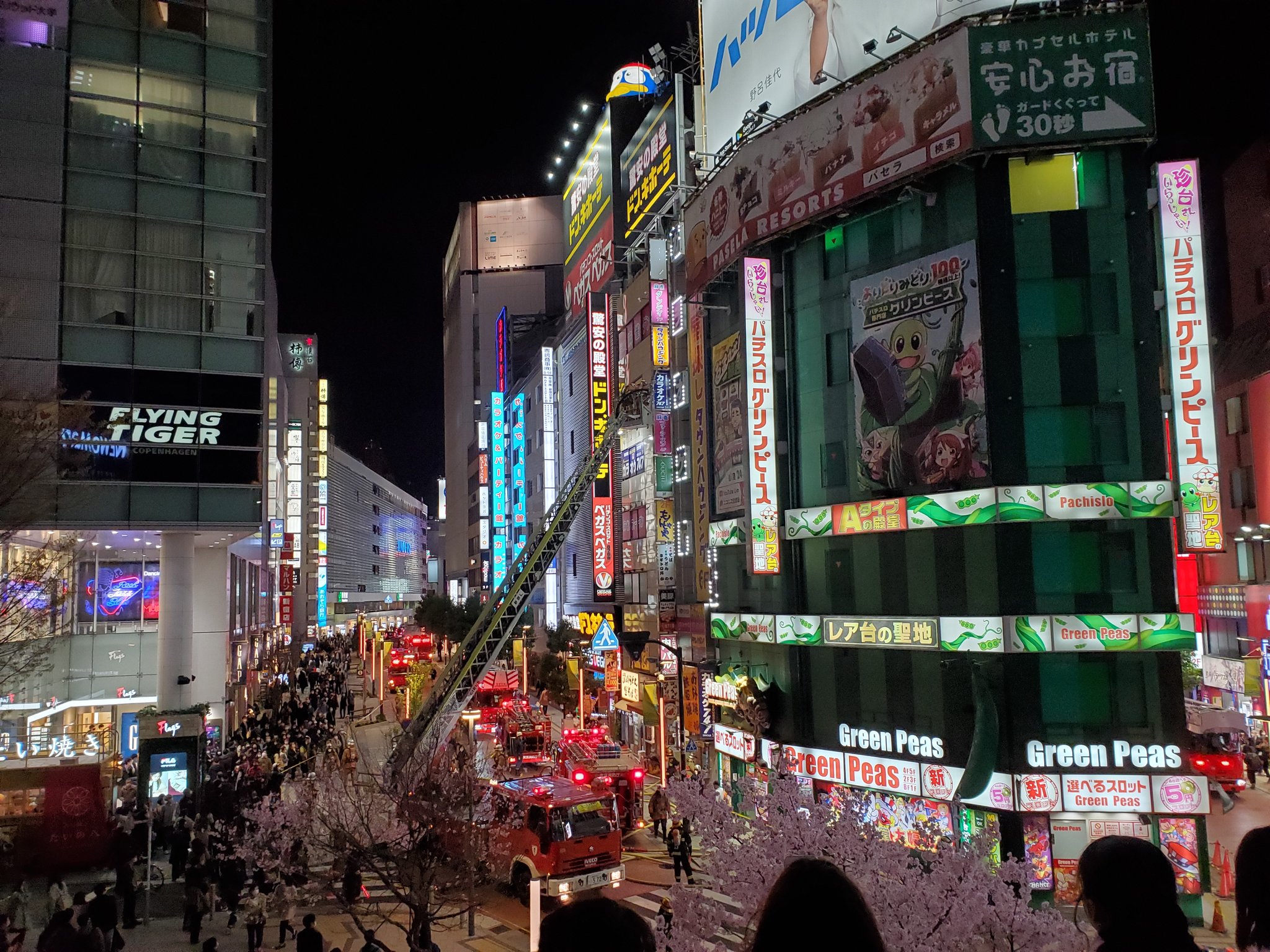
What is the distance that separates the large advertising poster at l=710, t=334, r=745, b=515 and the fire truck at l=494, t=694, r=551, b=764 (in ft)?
33.5

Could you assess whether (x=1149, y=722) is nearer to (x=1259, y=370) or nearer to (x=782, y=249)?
(x=782, y=249)

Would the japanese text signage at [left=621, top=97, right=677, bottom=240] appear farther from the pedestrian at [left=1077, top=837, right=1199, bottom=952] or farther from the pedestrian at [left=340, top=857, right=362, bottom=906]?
the pedestrian at [left=1077, top=837, right=1199, bottom=952]

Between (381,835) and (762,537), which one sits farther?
(762,537)

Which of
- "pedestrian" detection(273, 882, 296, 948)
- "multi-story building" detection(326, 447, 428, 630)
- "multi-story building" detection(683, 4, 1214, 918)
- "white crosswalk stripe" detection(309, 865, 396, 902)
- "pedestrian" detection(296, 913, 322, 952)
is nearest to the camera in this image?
"pedestrian" detection(296, 913, 322, 952)

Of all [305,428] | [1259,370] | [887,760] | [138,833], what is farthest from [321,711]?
[305,428]

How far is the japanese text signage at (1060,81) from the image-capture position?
20250mm

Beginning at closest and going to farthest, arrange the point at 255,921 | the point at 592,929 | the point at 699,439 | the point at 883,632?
the point at 592,929 → the point at 255,921 → the point at 883,632 → the point at 699,439

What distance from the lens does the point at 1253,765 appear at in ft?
100

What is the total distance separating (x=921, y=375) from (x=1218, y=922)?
12.0 meters

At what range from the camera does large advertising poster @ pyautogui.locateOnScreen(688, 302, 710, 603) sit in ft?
98.3

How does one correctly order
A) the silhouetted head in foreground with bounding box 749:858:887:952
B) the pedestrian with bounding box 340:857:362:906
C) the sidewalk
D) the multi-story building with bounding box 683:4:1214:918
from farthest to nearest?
1. the multi-story building with bounding box 683:4:1214:918
2. the sidewalk
3. the pedestrian with bounding box 340:857:362:906
4. the silhouetted head in foreground with bounding box 749:858:887:952

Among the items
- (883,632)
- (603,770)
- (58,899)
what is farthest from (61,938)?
(603,770)

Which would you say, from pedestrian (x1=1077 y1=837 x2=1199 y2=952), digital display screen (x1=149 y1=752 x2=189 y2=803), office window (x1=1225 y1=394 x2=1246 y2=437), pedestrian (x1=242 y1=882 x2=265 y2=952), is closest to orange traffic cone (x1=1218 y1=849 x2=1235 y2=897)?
pedestrian (x1=242 y1=882 x2=265 y2=952)

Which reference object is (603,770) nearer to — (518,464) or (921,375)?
(921,375)
